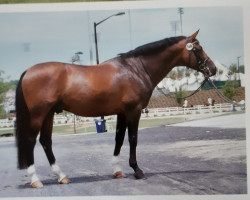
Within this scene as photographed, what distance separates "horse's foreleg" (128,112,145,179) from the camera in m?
2.43

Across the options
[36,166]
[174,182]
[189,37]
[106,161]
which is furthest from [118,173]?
[189,37]

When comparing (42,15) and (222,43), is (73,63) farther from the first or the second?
(222,43)

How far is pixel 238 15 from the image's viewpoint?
2564 mm

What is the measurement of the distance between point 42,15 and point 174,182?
69.1 inches

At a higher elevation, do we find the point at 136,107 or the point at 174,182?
the point at 136,107

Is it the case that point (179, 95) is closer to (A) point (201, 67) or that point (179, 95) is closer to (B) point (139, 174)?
(A) point (201, 67)

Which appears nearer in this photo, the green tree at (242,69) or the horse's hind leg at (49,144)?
the horse's hind leg at (49,144)

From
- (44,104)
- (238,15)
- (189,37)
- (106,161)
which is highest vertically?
(238,15)

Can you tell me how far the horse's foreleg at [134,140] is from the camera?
7.98 feet

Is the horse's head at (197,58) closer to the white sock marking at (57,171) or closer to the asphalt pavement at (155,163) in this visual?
the asphalt pavement at (155,163)

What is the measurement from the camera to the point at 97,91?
2428mm

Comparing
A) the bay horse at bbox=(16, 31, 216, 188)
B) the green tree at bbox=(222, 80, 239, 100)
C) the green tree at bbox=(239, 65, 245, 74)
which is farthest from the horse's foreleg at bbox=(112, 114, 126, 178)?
the green tree at bbox=(239, 65, 245, 74)

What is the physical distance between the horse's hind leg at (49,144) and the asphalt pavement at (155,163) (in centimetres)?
5

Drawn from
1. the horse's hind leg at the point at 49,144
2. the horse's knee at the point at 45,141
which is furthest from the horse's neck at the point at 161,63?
the horse's knee at the point at 45,141
